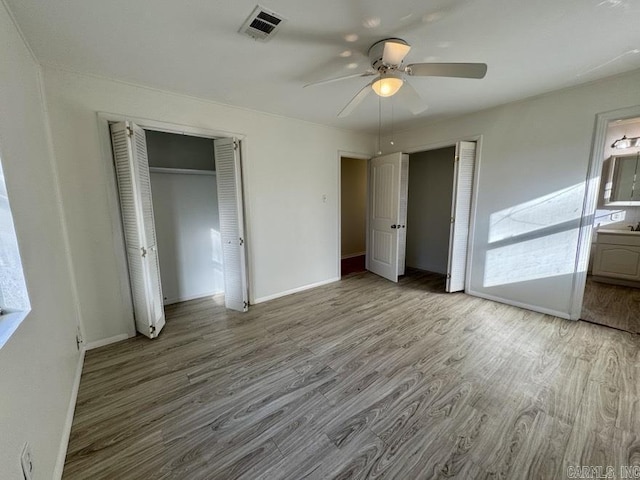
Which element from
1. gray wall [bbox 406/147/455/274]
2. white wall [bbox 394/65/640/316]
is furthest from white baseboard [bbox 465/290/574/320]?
gray wall [bbox 406/147/455/274]

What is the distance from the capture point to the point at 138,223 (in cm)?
242

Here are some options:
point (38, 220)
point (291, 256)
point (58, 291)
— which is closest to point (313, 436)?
point (58, 291)

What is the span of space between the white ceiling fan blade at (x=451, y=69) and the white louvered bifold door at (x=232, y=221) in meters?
2.04

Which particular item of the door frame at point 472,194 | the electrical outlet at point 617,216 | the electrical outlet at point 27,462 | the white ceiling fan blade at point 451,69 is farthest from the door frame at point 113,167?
the electrical outlet at point 617,216

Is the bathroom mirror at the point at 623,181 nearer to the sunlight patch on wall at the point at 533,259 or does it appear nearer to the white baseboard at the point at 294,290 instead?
the sunlight patch on wall at the point at 533,259

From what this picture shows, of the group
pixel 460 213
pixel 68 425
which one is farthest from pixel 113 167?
pixel 460 213

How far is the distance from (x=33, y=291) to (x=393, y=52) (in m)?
2.58

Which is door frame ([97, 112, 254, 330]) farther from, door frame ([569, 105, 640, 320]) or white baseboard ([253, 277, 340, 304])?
door frame ([569, 105, 640, 320])

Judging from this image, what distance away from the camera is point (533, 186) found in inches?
117

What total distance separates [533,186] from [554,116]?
2.48 ft

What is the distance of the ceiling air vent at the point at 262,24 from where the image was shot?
1.53 metres

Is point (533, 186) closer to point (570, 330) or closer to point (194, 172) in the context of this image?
point (570, 330)

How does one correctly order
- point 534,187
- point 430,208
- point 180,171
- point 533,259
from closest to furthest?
point 534,187 → point 533,259 → point 180,171 → point 430,208

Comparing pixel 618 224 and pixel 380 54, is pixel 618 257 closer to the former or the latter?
pixel 618 224
